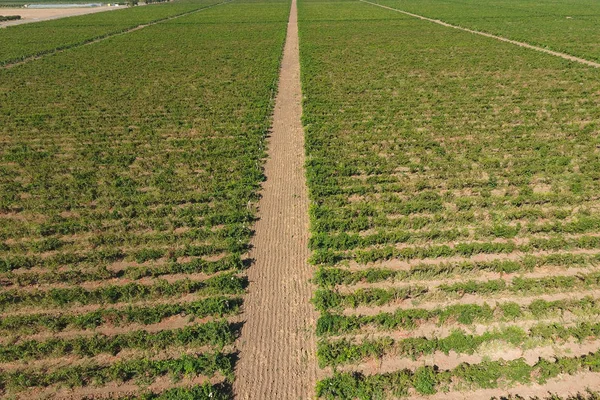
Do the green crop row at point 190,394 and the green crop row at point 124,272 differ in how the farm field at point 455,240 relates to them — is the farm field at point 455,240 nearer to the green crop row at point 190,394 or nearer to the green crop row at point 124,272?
the green crop row at point 190,394

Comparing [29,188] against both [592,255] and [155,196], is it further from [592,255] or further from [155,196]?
[592,255]

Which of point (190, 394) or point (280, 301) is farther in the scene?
point (280, 301)

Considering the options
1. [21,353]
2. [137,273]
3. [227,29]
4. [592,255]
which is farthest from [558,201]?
[227,29]

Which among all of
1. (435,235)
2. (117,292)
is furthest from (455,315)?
(117,292)

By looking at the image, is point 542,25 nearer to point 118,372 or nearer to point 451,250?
point 451,250

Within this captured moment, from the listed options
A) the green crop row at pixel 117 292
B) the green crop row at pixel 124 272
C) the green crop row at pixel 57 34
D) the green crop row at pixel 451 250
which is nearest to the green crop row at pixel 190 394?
the green crop row at pixel 117 292

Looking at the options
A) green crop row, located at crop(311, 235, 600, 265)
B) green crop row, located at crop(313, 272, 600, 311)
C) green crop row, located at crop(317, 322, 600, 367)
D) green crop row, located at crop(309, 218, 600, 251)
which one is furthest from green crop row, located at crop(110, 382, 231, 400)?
green crop row, located at crop(309, 218, 600, 251)
